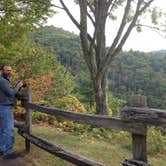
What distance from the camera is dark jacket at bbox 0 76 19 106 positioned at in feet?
25.0

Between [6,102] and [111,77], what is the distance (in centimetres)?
9941

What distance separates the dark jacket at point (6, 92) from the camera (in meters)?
7.63

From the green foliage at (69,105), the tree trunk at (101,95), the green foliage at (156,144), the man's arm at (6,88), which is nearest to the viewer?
the man's arm at (6,88)

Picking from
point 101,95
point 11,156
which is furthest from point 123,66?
point 11,156

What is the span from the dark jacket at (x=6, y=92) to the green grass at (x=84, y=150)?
52.6 inches

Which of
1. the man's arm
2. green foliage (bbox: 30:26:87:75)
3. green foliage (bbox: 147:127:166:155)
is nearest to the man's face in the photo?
the man's arm

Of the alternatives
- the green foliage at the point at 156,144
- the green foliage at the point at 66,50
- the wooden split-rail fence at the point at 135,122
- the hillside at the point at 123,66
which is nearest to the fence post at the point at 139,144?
the wooden split-rail fence at the point at 135,122

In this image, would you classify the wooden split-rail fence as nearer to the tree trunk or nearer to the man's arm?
the man's arm

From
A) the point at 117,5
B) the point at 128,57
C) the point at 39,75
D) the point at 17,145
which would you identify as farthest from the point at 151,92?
the point at 17,145

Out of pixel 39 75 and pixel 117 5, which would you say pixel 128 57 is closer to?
pixel 39 75

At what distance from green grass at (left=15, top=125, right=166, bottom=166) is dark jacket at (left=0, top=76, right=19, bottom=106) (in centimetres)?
134

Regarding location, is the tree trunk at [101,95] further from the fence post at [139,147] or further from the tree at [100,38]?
the fence post at [139,147]

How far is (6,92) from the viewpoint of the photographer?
25.2 feet

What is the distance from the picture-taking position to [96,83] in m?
13.3
